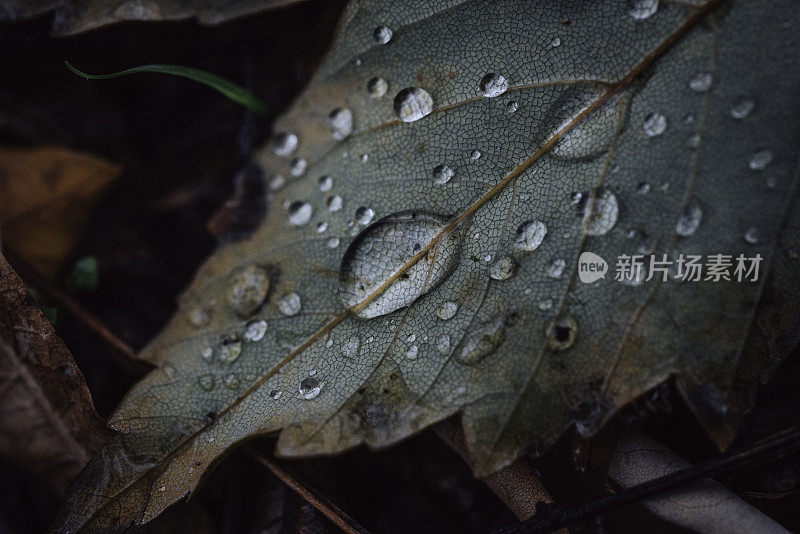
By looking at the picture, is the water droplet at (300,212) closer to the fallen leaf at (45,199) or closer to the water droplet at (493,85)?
the water droplet at (493,85)

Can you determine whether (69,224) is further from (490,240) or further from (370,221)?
(490,240)

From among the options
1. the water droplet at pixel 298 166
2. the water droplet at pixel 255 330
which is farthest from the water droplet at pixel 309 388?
the water droplet at pixel 298 166

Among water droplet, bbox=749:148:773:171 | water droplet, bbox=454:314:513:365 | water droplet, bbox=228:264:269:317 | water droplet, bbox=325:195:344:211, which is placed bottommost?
water droplet, bbox=454:314:513:365

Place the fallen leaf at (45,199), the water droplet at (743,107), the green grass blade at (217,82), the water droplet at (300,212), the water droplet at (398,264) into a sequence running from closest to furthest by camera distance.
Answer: the water droplet at (743,107)
the water droplet at (398,264)
the water droplet at (300,212)
the green grass blade at (217,82)
the fallen leaf at (45,199)

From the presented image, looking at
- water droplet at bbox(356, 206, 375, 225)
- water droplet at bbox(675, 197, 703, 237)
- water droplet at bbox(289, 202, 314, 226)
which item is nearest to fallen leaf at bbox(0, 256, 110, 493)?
water droplet at bbox(289, 202, 314, 226)

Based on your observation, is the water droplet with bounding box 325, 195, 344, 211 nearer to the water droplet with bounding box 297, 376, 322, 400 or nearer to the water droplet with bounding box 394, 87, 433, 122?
the water droplet with bounding box 394, 87, 433, 122

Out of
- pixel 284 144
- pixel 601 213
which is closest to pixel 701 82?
pixel 601 213

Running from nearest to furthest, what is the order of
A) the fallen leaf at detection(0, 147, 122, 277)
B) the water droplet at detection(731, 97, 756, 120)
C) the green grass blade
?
the water droplet at detection(731, 97, 756, 120), the green grass blade, the fallen leaf at detection(0, 147, 122, 277)

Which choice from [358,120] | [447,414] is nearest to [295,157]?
[358,120]
